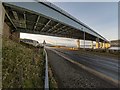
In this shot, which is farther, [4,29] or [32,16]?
[32,16]

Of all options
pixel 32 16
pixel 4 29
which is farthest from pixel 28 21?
pixel 4 29

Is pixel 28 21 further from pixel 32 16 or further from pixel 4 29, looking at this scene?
pixel 4 29

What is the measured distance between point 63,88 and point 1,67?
334 cm

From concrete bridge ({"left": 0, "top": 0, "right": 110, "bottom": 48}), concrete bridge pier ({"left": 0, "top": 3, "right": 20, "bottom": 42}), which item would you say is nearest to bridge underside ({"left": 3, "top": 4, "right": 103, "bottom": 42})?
concrete bridge ({"left": 0, "top": 0, "right": 110, "bottom": 48})

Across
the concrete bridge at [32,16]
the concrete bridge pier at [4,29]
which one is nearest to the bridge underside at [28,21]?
the concrete bridge at [32,16]

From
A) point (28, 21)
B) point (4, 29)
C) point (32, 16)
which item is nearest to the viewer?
point (4, 29)

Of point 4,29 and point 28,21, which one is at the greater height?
point 28,21

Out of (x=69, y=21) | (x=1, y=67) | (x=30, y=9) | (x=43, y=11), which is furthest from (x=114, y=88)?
(x=69, y=21)

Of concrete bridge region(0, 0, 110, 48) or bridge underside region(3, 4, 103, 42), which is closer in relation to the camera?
concrete bridge region(0, 0, 110, 48)

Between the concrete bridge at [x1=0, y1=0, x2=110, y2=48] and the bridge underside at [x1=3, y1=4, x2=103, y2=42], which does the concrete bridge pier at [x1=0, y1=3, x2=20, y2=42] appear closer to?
the concrete bridge at [x1=0, y1=0, x2=110, y2=48]

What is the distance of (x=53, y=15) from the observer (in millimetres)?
35781

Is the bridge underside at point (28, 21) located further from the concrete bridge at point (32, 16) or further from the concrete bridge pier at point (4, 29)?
the concrete bridge pier at point (4, 29)

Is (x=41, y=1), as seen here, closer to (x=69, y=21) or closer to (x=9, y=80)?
(x=69, y=21)

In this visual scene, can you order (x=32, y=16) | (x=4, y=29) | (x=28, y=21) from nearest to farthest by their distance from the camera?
(x=4, y=29) < (x=32, y=16) < (x=28, y=21)
